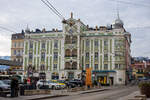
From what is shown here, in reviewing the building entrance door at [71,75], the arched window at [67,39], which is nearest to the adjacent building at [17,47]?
the arched window at [67,39]

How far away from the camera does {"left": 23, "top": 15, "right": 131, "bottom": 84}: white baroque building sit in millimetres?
67938

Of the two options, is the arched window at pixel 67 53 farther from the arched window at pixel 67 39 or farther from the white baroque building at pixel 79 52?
the arched window at pixel 67 39

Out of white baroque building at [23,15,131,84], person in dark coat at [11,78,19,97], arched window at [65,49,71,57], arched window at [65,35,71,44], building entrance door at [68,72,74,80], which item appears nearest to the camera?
person in dark coat at [11,78,19,97]

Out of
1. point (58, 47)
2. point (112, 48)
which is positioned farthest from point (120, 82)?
point (58, 47)

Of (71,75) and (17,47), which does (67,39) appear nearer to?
(71,75)

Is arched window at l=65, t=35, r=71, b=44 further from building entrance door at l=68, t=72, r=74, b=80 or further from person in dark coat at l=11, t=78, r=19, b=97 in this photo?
person in dark coat at l=11, t=78, r=19, b=97

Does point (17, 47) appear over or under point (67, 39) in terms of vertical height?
under

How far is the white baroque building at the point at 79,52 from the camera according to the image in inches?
2675

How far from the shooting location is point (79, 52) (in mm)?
71312

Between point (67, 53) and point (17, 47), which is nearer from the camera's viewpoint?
point (67, 53)

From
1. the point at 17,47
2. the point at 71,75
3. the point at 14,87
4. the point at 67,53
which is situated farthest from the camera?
the point at 17,47

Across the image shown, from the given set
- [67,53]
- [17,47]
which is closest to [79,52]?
[67,53]

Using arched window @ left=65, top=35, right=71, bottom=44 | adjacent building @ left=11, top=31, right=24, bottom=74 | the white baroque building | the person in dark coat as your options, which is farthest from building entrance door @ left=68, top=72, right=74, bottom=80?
the person in dark coat

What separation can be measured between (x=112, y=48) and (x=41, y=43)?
72.9 feet
